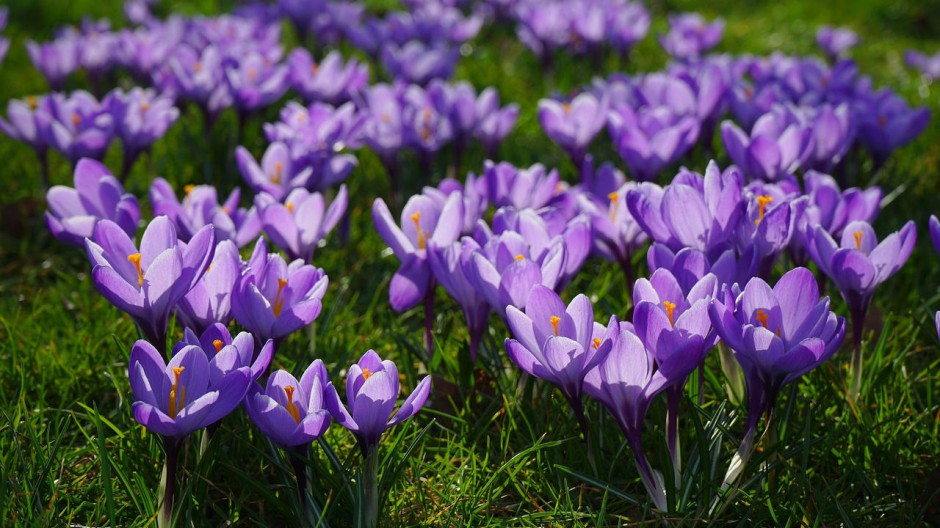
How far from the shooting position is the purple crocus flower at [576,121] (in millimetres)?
3383

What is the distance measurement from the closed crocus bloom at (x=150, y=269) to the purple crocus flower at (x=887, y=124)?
2.46m

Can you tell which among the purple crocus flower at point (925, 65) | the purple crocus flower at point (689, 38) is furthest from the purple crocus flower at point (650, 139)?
the purple crocus flower at point (925, 65)

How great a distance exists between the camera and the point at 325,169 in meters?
2.99

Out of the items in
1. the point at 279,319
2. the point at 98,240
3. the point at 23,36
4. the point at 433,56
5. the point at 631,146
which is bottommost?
the point at 23,36

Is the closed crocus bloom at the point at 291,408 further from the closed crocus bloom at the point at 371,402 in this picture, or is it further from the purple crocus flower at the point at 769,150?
the purple crocus flower at the point at 769,150

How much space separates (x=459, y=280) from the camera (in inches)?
83.8

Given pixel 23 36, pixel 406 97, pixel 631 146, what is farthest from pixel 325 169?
pixel 23 36

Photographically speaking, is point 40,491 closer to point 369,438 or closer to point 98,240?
point 98,240

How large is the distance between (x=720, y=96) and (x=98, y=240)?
2.42 m

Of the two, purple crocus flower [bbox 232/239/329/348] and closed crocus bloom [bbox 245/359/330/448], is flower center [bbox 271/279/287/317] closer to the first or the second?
purple crocus flower [bbox 232/239/329/348]

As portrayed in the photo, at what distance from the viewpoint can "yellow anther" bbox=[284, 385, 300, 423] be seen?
168 cm

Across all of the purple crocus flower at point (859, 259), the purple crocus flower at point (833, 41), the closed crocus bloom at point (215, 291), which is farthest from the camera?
the purple crocus flower at point (833, 41)

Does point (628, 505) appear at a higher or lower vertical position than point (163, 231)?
lower

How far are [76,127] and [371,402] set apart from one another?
1927 mm
